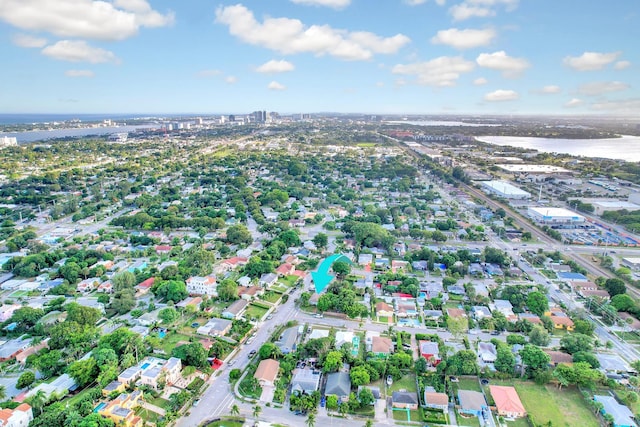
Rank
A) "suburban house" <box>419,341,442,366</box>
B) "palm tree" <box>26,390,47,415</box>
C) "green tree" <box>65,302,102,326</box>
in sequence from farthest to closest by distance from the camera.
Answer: "green tree" <box>65,302,102,326</box> < "suburban house" <box>419,341,442,366</box> < "palm tree" <box>26,390,47,415</box>

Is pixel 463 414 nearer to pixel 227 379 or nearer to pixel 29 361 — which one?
pixel 227 379

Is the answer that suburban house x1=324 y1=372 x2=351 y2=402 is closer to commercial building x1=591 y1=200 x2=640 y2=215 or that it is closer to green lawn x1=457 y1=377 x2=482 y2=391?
green lawn x1=457 y1=377 x2=482 y2=391

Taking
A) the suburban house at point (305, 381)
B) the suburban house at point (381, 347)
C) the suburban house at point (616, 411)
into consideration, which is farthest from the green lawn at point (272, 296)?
the suburban house at point (616, 411)

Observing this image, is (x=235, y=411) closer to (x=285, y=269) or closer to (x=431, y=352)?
(x=431, y=352)

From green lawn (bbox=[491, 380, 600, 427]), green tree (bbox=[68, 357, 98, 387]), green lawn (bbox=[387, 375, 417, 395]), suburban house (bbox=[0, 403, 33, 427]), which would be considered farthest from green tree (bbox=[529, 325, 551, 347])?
suburban house (bbox=[0, 403, 33, 427])

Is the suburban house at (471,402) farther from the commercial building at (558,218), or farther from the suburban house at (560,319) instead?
the commercial building at (558,218)
